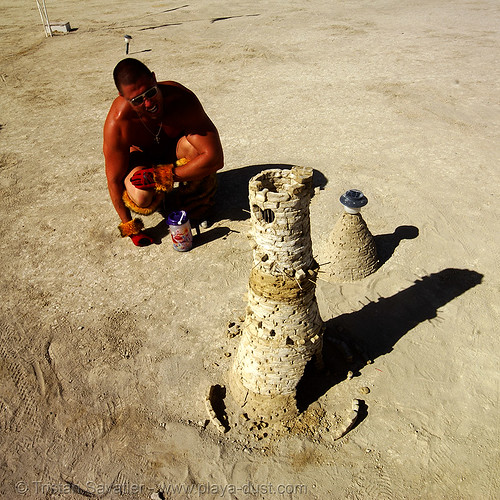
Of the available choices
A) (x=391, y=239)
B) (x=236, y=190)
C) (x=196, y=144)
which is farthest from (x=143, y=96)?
(x=391, y=239)

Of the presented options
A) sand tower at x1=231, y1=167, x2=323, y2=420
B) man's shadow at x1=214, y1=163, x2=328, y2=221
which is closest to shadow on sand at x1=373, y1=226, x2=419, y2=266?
man's shadow at x1=214, y1=163, x2=328, y2=221

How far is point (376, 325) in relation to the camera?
457cm

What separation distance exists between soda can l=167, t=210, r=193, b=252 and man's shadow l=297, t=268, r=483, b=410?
2207mm

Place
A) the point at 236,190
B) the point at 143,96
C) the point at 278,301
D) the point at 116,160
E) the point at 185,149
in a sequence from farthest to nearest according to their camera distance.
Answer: the point at 236,190
the point at 185,149
the point at 116,160
the point at 143,96
the point at 278,301

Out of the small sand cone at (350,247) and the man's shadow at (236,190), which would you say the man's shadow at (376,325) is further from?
the man's shadow at (236,190)

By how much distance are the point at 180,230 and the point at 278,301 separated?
2527mm

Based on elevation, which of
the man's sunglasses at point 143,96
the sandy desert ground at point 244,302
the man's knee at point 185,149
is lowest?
→ the sandy desert ground at point 244,302

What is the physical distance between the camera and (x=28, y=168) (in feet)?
25.0

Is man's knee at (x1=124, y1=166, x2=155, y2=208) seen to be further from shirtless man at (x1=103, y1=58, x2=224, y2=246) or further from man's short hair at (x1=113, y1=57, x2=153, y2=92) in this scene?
man's short hair at (x1=113, y1=57, x2=153, y2=92)

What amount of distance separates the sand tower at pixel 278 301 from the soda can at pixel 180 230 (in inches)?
84.6

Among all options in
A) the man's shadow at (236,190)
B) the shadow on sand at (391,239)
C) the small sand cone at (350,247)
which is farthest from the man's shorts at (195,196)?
the shadow on sand at (391,239)

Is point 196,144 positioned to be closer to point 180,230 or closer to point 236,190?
point 180,230

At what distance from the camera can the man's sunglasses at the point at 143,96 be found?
4781mm

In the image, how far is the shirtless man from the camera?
16.7ft
